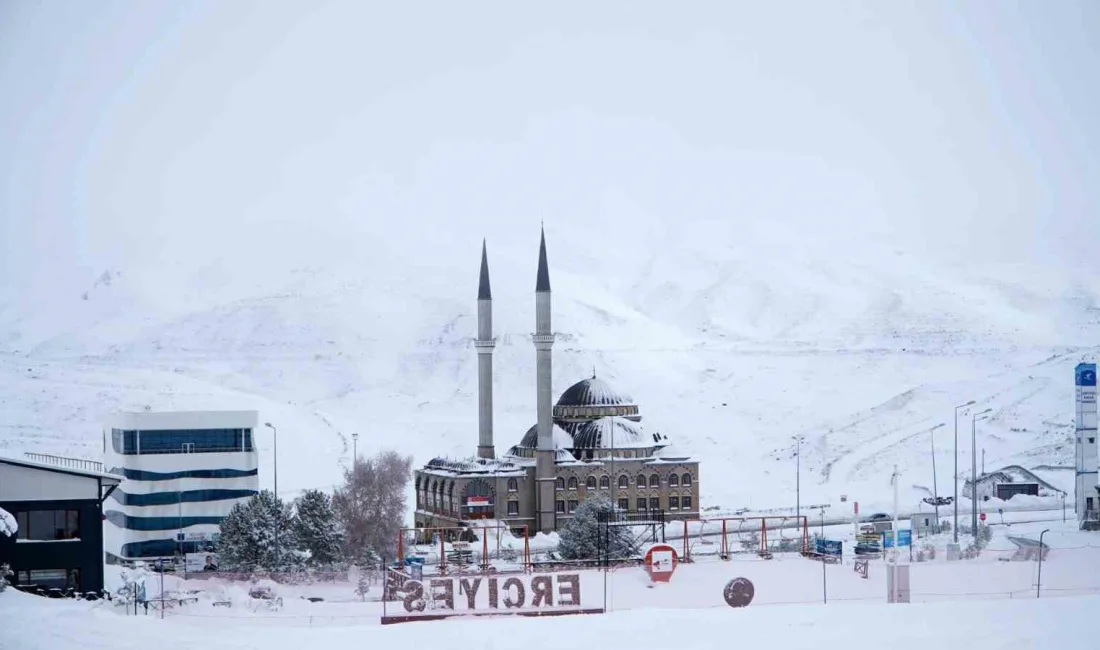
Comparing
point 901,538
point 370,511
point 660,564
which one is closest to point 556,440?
point 370,511

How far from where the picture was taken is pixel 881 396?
656ft

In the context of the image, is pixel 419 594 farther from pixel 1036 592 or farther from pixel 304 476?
pixel 304 476

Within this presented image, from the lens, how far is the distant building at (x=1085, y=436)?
3782 inches

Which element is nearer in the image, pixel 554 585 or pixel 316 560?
pixel 554 585

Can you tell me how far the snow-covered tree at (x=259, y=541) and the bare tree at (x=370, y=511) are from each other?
241 inches

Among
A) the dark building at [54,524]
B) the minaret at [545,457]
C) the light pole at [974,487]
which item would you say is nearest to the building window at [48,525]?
the dark building at [54,524]

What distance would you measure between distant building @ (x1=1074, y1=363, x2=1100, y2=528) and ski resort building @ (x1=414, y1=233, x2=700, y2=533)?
24.3m

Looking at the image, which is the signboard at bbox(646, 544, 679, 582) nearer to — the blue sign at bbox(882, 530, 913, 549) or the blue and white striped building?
the blue sign at bbox(882, 530, 913, 549)

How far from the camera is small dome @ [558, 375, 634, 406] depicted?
108562 mm

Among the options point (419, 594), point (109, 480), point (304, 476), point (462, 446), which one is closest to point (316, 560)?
point (109, 480)

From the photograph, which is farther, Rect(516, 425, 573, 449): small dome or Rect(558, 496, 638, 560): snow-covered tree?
Rect(516, 425, 573, 449): small dome

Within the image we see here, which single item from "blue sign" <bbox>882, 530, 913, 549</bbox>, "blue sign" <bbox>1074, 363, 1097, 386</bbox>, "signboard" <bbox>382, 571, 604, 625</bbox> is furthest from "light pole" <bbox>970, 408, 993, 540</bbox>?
"signboard" <bbox>382, 571, 604, 625</bbox>

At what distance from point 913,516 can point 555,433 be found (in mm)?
23572

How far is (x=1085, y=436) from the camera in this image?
9731cm
